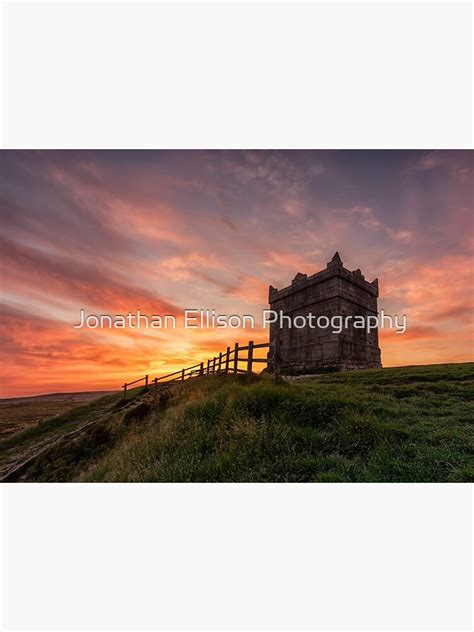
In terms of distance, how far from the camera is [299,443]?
5.09 metres

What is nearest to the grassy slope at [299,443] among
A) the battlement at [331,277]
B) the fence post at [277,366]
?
the fence post at [277,366]

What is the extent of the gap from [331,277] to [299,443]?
17244 millimetres

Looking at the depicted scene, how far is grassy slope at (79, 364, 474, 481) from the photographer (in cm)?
440

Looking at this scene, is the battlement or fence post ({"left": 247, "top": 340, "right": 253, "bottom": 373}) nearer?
fence post ({"left": 247, "top": 340, "right": 253, "bottom": 373})

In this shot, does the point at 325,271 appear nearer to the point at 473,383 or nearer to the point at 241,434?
the point at 473,383

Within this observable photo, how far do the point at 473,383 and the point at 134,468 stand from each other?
37.9ft

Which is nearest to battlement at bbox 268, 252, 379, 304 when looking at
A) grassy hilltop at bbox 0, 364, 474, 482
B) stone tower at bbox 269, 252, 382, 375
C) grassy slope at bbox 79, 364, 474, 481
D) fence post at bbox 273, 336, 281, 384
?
stone tower at bbox 269, 252, 382, 375

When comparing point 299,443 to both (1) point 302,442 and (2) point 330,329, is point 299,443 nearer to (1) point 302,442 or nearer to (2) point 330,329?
(1) point 302,442

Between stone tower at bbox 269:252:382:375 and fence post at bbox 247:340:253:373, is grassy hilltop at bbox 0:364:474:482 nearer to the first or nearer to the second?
fence post at bbox 247:340:253:373

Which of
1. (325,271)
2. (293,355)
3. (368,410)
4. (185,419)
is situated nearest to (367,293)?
(325,271)

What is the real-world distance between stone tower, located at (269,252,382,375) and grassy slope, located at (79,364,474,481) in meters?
11.6

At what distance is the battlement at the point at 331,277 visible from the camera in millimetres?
20794

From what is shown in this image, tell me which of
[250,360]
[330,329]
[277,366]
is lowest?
[277,366]

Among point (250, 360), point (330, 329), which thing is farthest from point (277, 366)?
point (330, 329)
